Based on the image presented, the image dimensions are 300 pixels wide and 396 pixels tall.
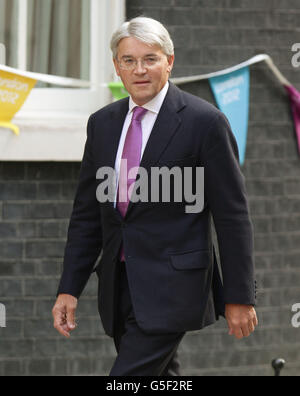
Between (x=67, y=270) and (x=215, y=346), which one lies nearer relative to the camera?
(x=67, y=270)

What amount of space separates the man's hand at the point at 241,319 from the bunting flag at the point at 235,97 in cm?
260

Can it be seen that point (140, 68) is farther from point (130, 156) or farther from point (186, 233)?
point (186, 233)

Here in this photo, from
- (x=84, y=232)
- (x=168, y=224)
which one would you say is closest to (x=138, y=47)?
(x=168, y=224)

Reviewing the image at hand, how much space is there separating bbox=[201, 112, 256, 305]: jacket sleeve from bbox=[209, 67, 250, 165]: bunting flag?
2.47m

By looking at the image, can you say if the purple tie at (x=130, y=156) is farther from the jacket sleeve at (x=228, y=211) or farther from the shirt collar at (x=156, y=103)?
Answer: the jacket sleeve at (x=228, y=211)

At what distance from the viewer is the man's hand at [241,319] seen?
12.7ft

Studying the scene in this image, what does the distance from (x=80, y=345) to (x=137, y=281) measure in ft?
8.21

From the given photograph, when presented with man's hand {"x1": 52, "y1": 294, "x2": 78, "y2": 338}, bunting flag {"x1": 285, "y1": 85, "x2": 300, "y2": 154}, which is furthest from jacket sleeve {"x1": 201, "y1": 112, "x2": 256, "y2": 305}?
bunting flag {"x1": 285, "y1": 85, "x2": 300, "y2": 154}

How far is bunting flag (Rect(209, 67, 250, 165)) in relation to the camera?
6.35 m

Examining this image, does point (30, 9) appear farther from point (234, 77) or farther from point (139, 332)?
point (139, 332)

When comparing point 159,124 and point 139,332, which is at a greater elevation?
point 159,124

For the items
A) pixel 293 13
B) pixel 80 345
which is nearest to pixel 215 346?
pixel 80 345

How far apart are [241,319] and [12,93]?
279cm

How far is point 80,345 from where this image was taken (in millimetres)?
6289
